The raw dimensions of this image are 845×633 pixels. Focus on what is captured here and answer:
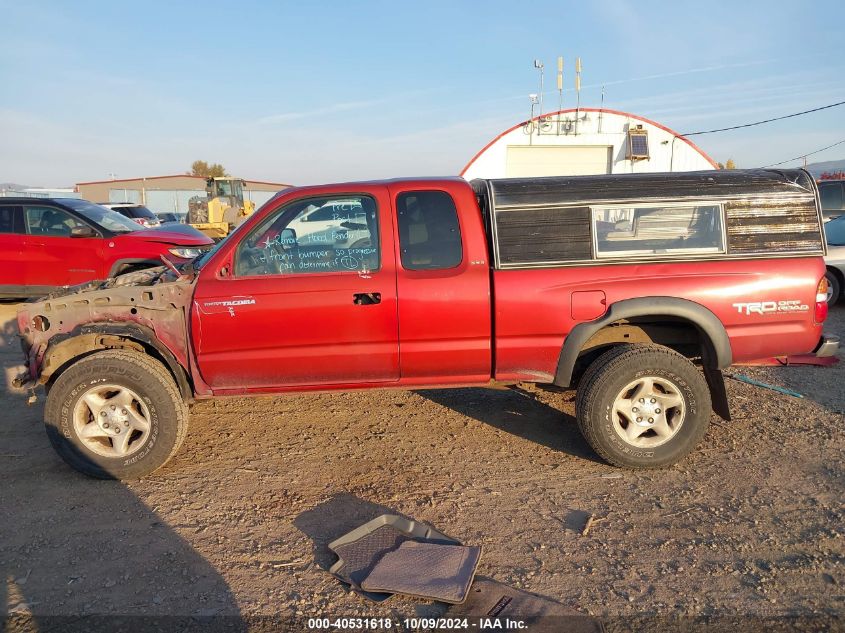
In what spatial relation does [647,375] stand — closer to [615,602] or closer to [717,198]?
[717,198]

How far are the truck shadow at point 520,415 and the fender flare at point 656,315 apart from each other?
78 cm

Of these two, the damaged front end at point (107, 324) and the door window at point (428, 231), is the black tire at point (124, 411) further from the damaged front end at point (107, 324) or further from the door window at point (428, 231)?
the door window at point (428, 231)

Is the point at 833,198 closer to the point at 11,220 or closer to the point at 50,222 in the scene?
the point at 50,222

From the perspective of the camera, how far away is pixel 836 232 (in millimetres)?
9336

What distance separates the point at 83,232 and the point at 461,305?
729 cm

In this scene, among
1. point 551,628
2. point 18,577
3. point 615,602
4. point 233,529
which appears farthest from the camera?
point 233,529

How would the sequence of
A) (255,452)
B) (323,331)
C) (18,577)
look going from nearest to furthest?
(18,577) → (323,331) → (255,452)

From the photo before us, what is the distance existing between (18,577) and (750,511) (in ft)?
13.1

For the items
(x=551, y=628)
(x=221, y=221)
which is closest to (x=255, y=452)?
(x=551, y=628)

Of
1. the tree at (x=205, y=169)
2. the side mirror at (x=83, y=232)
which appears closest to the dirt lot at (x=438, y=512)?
the side mirror at (x=83, y=232)

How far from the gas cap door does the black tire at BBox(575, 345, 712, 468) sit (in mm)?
337

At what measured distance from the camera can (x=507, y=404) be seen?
5.27 meters

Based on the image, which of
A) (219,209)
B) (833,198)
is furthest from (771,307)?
(219,209)

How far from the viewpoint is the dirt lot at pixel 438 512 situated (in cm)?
279
